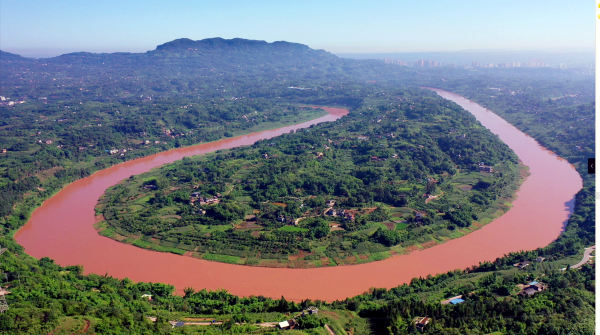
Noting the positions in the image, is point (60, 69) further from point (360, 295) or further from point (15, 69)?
point (360, 295)

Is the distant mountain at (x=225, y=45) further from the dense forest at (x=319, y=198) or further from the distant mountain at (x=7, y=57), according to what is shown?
the dense forest at (x=319, y=198)

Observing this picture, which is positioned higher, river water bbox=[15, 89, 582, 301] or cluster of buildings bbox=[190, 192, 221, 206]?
cluster of buildings bbox=[190, 192, 221, 206]

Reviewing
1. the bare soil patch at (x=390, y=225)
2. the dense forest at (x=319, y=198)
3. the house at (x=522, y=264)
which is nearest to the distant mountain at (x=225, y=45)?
the dense forest at (x=319, y=198)

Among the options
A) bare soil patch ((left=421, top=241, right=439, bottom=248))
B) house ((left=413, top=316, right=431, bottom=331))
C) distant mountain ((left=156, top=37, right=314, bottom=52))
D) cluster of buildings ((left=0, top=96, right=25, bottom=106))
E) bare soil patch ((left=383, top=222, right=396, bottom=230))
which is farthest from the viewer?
distant mountain ((left=156, top=37, right=314, bottom=52))

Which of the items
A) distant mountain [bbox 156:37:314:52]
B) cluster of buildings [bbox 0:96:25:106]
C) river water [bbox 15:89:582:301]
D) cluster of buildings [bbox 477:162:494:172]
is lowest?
river water [bbox 15:89:582:301]

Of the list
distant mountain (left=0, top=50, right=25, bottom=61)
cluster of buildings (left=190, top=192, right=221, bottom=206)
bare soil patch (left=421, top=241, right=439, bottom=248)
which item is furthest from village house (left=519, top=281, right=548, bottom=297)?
distant mountain (left=0, top=50, right=25, bottom=61)

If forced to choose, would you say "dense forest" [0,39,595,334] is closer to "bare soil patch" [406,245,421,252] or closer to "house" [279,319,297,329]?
"house" [279,319,297,329]

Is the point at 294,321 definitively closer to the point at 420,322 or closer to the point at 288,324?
the point at 288,324

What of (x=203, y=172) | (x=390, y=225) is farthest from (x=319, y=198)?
(x=203, y=172)
